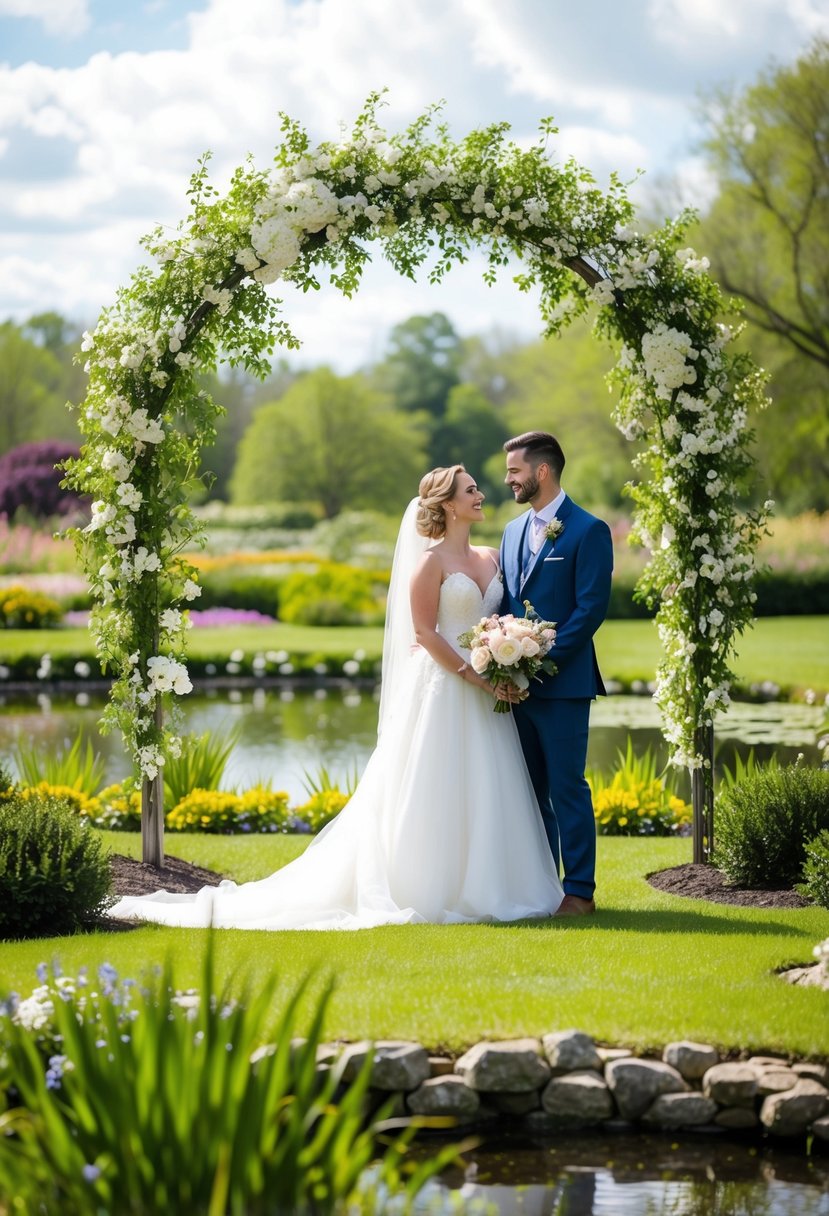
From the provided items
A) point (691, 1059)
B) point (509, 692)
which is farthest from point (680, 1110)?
point (509, 692)

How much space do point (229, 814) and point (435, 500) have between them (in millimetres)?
3801

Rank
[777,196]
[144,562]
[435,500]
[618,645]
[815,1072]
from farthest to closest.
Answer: [777,196], [618,645], [144,562], [435,500], [815,1072]

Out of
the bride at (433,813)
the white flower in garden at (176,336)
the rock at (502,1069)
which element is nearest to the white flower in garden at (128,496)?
the white flower in garden at (176,336)

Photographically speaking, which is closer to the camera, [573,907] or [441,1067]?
[441,1067]

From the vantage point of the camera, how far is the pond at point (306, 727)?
13.3 meters

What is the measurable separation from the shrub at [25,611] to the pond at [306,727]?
5.58 meters

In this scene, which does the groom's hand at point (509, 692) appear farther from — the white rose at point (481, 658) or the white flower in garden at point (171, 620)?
the white flower in garden at point (171, 620)

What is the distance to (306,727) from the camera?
52.5 ft

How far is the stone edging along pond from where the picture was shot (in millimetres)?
4375

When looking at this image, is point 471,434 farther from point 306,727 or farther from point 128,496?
point 128,496

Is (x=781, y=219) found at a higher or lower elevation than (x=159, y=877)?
higher

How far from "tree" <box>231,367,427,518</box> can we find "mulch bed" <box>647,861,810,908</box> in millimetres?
43089

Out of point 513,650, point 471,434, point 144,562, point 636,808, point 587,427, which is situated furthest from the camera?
point 471,434

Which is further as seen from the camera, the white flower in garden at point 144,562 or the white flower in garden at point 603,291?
the white flower in garden at point 144,562
